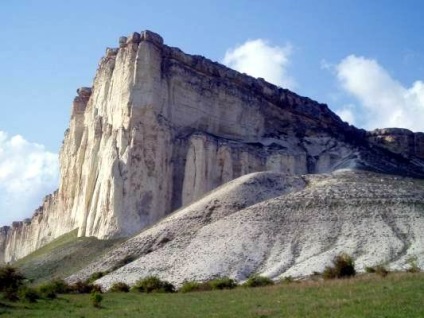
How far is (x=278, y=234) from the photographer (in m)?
47.9

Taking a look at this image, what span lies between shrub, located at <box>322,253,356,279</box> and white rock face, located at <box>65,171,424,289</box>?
2804mm

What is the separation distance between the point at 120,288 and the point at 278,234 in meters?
12.0

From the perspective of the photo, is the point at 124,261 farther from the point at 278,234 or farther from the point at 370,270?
the point at 370,270

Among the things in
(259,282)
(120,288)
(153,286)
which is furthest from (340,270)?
A: (120,288)

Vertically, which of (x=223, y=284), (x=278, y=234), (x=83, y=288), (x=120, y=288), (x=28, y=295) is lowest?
(x=28, y=295)

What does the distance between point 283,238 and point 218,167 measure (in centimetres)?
3001

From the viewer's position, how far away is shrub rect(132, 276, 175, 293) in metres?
39.9

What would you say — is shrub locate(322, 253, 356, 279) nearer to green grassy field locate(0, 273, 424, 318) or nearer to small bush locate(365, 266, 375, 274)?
small bush locate(365, 266, 375, 274)

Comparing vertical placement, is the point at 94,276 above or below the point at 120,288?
above

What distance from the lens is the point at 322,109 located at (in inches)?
3858

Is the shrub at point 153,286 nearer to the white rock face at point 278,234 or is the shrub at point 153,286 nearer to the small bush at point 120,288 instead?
the small bush at point 120,288

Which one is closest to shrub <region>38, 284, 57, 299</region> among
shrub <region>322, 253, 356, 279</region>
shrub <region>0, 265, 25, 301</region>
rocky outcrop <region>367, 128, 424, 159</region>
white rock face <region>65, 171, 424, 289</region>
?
shrub <region>0, 265, 25, 301</region>

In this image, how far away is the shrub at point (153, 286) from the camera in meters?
39.9

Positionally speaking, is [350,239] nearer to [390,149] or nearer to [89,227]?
[89,227]
